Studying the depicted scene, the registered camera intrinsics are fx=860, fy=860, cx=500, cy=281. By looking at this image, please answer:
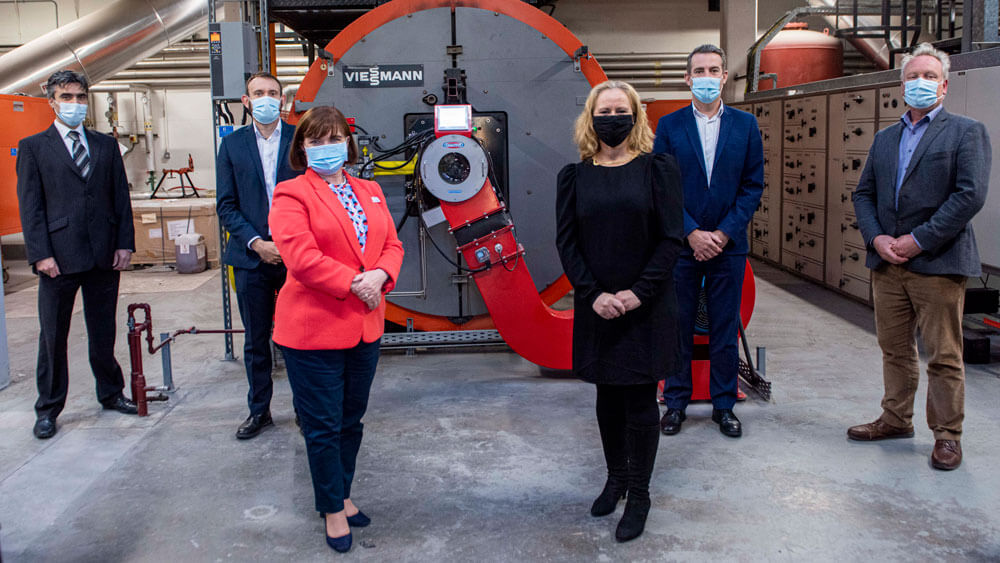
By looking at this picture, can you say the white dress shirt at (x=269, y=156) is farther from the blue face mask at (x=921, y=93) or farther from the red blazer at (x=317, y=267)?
the blue face mask at (x=921, y=93)

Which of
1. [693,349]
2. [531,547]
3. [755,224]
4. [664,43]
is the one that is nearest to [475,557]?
[531,547]

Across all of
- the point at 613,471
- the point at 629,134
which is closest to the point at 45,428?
the point at 613,471

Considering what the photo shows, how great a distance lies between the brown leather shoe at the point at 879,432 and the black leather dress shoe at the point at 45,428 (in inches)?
142

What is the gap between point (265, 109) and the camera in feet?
12.2

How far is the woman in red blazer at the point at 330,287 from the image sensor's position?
2586 mm

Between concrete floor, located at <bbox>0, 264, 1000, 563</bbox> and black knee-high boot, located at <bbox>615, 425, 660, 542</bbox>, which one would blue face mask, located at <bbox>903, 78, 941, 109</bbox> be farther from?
black knee-high boot, located at <bbox>615, 425, 660, 542</bbox>

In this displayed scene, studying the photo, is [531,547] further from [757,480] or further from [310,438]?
[757,480]

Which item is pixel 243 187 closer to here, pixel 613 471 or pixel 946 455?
pixel 613 471

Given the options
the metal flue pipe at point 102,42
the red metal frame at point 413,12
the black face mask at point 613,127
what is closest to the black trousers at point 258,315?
the red metal frame at point 413,12

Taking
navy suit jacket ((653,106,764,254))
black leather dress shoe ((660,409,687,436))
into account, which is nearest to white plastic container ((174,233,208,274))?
black leather dress shoe ((660,409,687,436))

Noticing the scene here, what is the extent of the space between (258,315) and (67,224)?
980 millimetres

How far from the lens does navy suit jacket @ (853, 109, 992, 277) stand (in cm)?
322

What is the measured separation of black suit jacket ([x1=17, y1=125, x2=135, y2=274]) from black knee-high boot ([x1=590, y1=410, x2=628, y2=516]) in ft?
8.23

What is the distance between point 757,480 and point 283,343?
1.88m
